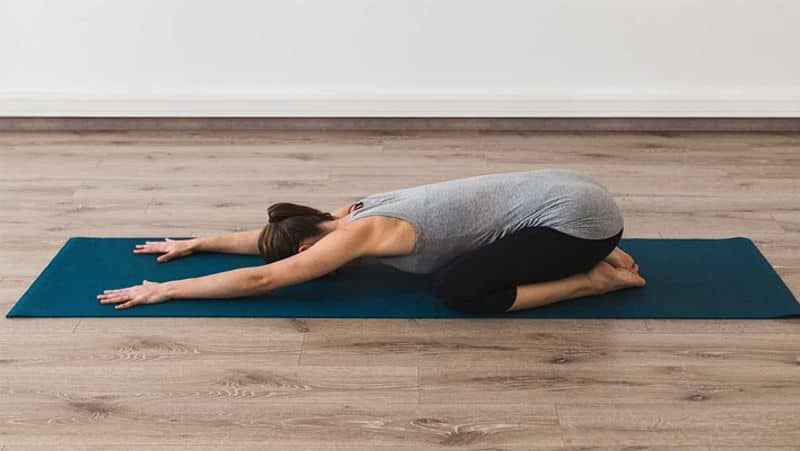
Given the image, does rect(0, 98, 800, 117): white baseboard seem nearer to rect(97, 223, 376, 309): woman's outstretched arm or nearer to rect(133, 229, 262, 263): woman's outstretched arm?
rect(133, 229, 262, 263): woman's outstretched arm

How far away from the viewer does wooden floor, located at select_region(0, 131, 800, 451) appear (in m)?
2.30

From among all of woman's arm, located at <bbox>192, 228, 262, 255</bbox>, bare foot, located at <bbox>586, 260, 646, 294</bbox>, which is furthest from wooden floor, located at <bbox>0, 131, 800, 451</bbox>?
woman's arm, located at <bbox>192, 228, 262, 255</bbox>

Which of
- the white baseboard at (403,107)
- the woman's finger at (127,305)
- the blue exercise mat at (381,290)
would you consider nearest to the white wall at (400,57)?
the white baseboard at (403,107)

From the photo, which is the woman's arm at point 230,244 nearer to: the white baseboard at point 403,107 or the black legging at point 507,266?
the black legging at point 507,266

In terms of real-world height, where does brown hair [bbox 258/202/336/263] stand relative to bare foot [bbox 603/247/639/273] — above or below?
above

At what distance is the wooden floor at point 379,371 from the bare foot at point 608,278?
0.53ft

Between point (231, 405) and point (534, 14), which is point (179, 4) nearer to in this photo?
point (534, 14)

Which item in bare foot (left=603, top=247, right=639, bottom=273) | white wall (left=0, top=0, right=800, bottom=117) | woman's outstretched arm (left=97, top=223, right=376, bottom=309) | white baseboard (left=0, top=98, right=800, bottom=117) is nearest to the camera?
woman's outstretched arm (left=97, top=223, right=376, bottom=309)

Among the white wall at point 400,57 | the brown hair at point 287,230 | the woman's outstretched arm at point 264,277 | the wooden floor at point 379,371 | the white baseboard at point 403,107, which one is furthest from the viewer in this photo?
the white baseboard at point 403,107

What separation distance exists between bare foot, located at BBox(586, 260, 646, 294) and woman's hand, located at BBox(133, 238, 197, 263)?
1298mm

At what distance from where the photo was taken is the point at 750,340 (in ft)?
8.85

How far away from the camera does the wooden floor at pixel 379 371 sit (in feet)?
7.55

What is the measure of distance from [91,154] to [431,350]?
2258 mm

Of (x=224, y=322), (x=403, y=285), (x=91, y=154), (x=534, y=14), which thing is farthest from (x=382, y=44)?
(x=224, y=322)
